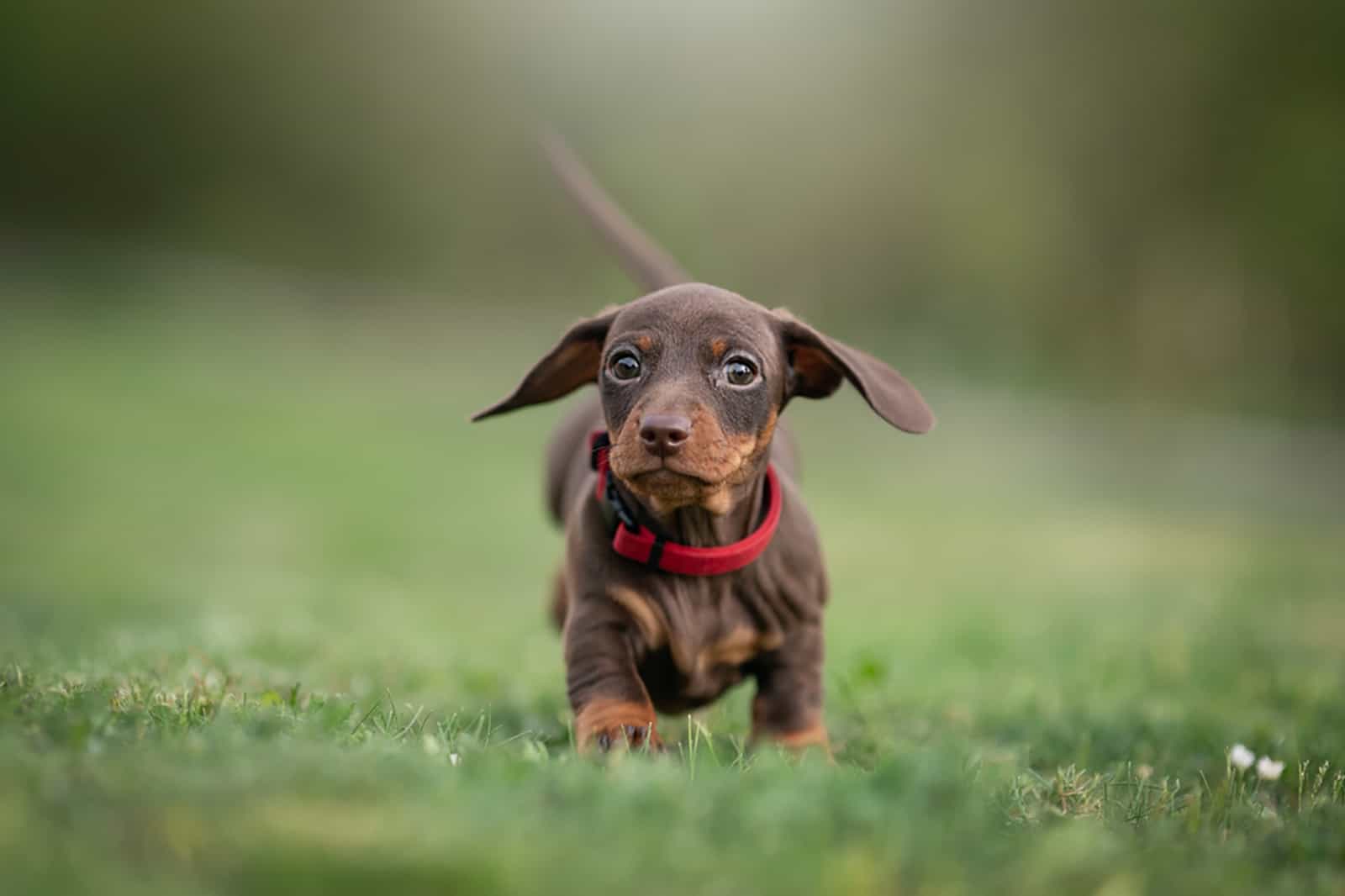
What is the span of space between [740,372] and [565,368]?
0.66 metres

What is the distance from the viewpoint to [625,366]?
3631 millimetres

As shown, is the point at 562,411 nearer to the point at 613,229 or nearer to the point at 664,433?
the point at 613,229

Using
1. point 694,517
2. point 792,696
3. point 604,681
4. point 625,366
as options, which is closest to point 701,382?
point 625,366

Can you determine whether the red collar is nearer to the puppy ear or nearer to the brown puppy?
the brown puppy

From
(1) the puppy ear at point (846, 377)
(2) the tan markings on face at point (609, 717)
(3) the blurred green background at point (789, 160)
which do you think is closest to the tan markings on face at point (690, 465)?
(1) the puppy ear at point (846, 377)

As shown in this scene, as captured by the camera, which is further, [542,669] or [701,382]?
[542,669]

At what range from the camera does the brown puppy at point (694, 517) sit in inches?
136

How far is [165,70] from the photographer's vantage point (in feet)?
86.4

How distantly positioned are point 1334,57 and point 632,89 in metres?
12.3

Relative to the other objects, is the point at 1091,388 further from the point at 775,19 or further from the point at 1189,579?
the point at 1189,579

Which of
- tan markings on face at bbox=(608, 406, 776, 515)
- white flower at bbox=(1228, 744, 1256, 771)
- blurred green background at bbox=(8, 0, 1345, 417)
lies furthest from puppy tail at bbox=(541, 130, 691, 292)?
blurred green background at bbox=(8, 0, 1345, 417)

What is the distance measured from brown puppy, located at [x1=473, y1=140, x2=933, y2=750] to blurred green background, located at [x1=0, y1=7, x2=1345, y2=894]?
0.88 feet

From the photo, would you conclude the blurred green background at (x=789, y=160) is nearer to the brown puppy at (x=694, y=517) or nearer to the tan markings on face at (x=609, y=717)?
the brown puppy at (x=694, y=517)

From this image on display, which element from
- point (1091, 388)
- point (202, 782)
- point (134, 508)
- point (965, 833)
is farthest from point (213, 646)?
point (1091, 388)
